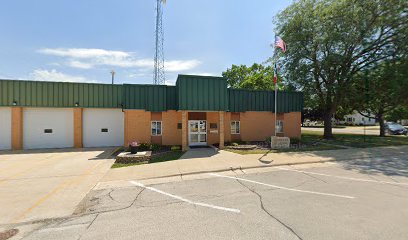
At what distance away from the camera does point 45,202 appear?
6352 millimetres

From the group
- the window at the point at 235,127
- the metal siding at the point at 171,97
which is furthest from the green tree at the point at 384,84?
the metal siding at the point at 171,97

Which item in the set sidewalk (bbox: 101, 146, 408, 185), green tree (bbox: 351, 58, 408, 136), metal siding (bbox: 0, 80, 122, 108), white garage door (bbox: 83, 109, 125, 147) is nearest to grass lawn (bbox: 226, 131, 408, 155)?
sidewalk (bbox: 101, 146, 408, 185)

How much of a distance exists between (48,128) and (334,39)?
27416 millimetres

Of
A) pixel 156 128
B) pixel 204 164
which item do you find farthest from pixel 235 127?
pixel 204 164

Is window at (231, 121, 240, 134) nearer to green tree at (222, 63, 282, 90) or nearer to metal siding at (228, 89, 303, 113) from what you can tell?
metal siding at (228, 89, 303, 113)

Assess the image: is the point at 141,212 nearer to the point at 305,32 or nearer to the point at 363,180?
the point at 363,180

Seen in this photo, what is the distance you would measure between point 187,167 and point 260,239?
6.63m

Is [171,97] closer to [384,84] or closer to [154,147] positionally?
[154,147]

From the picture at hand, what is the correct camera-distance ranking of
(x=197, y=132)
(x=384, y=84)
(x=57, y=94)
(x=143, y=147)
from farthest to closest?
(x=384, y=84), (x=197, y=132), (x=57, y=94), (x=143, y=147)

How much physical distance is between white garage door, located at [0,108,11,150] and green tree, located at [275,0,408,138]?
87.7ft

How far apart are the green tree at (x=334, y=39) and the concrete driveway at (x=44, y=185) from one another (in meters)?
20.3

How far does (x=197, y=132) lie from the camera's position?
18047 millimetres

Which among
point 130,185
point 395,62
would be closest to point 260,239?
point 130,185

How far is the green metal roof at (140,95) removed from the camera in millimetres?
15398
